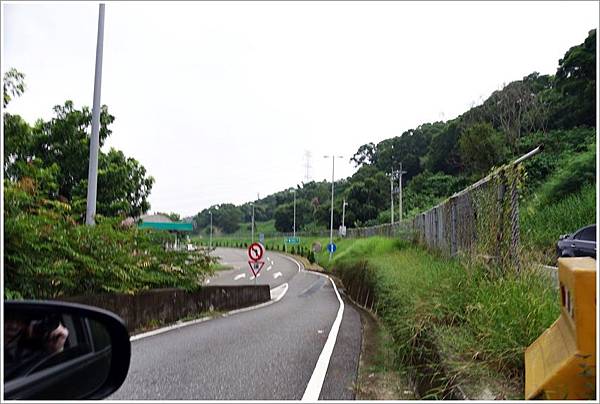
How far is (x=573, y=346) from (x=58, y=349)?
7.21 feet

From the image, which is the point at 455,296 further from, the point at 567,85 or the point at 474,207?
the point at 567,85

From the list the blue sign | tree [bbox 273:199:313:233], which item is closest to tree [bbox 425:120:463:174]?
the blue sign

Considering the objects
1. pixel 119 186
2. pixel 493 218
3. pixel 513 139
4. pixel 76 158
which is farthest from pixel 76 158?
pixel 513 139

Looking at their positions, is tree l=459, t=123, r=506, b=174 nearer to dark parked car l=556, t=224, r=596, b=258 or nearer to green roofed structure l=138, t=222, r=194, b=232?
dark parked car l=556, t=224, r=596, b=258

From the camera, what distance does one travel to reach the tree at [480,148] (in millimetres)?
13617

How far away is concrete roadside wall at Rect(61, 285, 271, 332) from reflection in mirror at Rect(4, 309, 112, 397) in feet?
16.4

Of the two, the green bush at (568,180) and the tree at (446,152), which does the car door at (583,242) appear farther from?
the tree at (446,152)

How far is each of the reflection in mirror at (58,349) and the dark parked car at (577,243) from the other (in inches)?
308

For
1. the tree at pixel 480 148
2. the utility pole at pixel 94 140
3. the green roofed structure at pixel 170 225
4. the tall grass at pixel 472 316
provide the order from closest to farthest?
the tall grass at pixel 472 316 < the utility pole at pixel 94 140 < the green roofed structure at pixel 170 225 < the tree at pixel 480 148

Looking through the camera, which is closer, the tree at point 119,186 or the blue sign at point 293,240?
the tree at point 119,186

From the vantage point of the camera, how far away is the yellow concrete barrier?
7.14ft

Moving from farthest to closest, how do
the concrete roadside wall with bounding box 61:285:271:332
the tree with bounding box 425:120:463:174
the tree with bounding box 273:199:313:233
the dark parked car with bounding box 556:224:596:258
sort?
the tree with bounding box 273:199:313:233 → the tree with bounding box 425:120:463:174 → the dark parked car with bounding box 556:224:596:258 → the concrete roadside wall with bounding box 61:285:271:332

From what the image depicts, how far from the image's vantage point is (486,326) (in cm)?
386

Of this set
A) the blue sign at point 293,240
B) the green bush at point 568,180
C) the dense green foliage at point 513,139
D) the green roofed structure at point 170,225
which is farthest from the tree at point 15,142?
the blue sign at point 293,240
